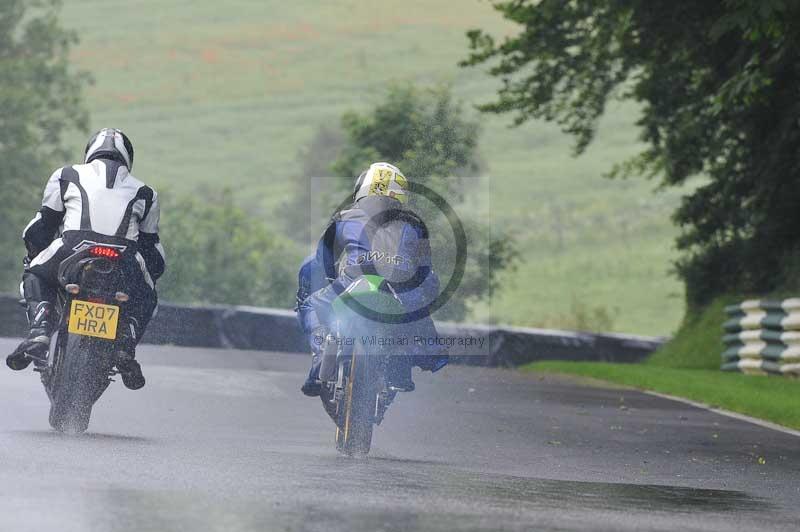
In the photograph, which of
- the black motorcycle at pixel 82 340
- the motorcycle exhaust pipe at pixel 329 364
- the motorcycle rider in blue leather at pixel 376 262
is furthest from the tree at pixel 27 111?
the motorcycle exhaust pipe at pixel 329 364

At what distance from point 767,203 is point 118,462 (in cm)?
2103

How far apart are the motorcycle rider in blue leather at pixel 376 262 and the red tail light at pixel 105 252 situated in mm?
1223

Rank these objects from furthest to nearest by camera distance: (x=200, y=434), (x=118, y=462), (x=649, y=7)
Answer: (x=649, y=7)
(x=200, y=434)
(x=118, y=462)

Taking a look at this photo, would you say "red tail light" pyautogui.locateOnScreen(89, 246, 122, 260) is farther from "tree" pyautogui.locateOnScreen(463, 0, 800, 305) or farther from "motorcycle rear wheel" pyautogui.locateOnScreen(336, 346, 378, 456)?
"tree" pyautogui.locateOnScreen(463, 0, 800, 305)

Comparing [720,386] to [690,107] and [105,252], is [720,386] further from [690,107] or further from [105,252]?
[105,252]

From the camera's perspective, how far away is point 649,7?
25797 mm

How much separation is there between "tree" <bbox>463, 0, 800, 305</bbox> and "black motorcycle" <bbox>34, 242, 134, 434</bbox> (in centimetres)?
1479

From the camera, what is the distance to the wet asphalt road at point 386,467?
7.62m

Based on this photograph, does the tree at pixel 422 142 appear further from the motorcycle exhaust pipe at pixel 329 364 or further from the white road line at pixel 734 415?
the motorcycle exhaust pipe at pixel 329 364

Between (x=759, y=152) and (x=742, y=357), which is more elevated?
(x=759, y=152)

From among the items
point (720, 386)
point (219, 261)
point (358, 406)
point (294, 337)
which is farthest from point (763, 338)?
point (219, 261)

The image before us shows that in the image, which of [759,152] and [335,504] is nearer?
[335,504]

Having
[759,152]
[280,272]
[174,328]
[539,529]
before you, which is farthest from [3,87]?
[539,529]

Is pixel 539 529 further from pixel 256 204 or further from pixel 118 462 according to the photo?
pixel 256 204
